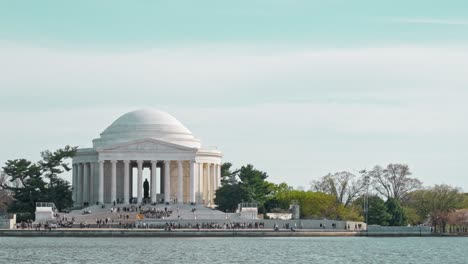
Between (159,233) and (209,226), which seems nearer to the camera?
(159,233)

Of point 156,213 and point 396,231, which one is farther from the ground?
point 156,213

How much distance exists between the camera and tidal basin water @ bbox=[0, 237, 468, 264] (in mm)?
123500

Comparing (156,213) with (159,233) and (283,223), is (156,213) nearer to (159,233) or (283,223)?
(283,223)

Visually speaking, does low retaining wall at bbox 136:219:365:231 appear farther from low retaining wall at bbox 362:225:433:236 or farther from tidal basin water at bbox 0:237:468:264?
tidal basin water at bbox 0:237:468:264

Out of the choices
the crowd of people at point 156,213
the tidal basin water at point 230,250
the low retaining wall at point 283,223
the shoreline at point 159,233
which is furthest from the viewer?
the crowd of people at point 156,213

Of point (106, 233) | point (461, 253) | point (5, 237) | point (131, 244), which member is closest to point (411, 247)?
point (461, 253)

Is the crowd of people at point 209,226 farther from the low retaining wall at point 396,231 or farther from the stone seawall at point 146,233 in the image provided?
the low retaining wall at point 396,231

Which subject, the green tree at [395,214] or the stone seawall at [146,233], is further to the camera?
the green tree at [395,214]

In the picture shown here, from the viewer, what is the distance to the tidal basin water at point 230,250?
12350 centimetres

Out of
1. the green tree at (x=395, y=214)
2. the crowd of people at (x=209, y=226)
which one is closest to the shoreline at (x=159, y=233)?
the crowd of people at (x=209, y=226)

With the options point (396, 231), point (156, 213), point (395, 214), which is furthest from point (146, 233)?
point (395, 214)

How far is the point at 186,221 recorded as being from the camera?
619ft

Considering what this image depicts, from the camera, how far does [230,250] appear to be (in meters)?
138

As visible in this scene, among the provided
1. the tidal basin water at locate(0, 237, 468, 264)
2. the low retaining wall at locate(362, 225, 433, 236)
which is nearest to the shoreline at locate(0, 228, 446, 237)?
the low retaining wall at locate(362, 225, 433, 236)
